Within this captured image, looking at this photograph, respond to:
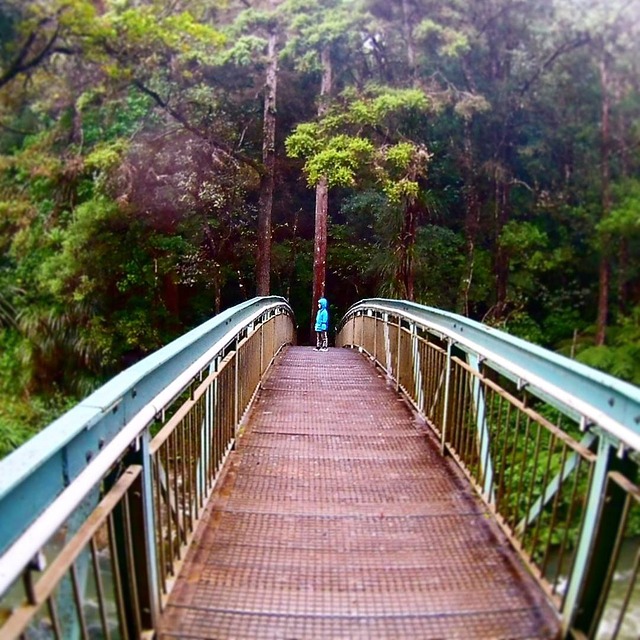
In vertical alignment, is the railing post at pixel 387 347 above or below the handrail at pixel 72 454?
below

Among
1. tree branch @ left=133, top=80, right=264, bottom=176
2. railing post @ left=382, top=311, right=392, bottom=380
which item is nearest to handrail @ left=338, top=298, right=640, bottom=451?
railing post @ left=382, top=311, right=392, bottom=380

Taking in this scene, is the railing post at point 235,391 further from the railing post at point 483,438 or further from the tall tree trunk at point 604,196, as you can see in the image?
the tall tree trunk at point 604,196

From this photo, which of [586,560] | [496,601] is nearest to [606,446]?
[586,560]

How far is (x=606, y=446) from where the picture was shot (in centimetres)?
237

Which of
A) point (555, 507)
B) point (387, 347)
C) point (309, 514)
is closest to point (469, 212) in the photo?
point (387, 347)

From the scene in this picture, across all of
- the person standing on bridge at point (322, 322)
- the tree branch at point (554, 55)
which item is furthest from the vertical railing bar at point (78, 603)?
the tree branch at point (554, 55)

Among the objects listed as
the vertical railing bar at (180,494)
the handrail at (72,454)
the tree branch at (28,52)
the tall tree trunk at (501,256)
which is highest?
the tree branch at (28,52)

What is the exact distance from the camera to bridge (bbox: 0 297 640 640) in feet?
5.90

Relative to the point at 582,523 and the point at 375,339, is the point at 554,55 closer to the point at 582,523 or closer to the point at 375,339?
the point at 375,339

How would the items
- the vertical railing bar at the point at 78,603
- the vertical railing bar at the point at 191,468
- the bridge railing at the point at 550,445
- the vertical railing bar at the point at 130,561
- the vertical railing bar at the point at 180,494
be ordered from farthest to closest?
the vertical railing bar at the point at 191,468, the vertical railing bar at the point at 180,494, the bridge railing at the point at 550,445, the vertical railing bar at the point at 130,561, the vertical railing bar at the point at 78,603

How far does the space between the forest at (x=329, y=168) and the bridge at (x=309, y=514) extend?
9.77m

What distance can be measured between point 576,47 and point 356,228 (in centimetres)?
950

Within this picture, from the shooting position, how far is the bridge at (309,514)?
70.9 inches

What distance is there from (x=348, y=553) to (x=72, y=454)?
72.4 inches
